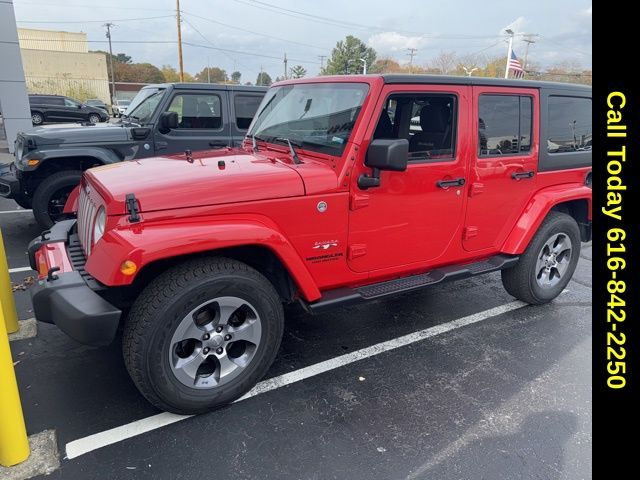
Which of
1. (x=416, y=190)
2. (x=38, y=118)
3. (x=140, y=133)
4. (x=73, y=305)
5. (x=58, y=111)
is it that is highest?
(x=58, y=111)

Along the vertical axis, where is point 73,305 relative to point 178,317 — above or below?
above

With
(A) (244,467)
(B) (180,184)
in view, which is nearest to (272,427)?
(A) (244,467)

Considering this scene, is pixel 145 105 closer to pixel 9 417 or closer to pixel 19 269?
pixel 19 269

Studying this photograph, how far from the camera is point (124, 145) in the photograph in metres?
5.96

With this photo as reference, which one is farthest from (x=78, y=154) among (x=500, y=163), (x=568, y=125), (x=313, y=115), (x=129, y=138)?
(x=568, y=125)

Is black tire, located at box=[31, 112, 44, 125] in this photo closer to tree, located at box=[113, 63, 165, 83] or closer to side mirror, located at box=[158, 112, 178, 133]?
side mirror, located at box=[158, 112, 178, 133]

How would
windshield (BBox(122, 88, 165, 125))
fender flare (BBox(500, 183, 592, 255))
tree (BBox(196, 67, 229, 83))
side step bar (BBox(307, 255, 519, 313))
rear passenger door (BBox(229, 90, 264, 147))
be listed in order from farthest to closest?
1. tree (BBox(196, 67, 229, 83))
2. rear passenger door (BBox(229, 90, 264, 147))
3. windshield (BBox(122, 88, 165, 125))
4. fender flare (BBox(500, 183, 592, 255))
5. side step bar (BBox(307, 255, 519, 313))

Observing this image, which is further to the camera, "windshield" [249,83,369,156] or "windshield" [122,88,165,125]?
"windshield" [122,88,165,125]

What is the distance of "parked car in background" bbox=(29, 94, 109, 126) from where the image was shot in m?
22.2

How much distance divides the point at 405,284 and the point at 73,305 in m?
2.18

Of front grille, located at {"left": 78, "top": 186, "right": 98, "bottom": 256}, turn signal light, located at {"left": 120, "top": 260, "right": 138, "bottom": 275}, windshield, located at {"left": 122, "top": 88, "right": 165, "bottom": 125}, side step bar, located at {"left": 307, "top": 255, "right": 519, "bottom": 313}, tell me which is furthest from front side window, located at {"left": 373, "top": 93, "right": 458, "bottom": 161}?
windshield, located at {"left": 122, "top": 88, "right": 165, "bottom": 125}

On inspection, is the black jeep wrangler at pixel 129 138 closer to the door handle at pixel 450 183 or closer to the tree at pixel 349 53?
the door handle at pixel 450 183

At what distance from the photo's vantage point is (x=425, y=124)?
3504 mm

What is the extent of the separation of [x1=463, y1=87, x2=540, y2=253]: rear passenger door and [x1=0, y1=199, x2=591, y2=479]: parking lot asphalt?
89 centimetres
